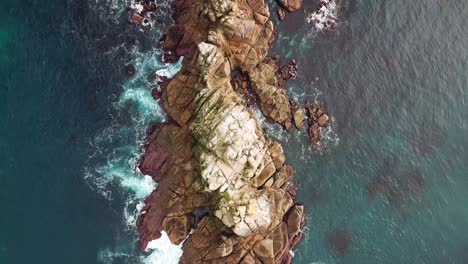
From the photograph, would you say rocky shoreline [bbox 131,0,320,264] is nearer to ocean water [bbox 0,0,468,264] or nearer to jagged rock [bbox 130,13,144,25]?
ocean water [bbox 0,0,468,264]


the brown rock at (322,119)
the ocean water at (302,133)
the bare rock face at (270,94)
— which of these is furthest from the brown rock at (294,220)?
the brown rock at (322,119)

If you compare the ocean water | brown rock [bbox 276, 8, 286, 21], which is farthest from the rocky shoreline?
the ocean water

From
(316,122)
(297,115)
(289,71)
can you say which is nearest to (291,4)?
(289,71)

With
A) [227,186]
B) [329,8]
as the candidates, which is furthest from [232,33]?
[227,186]

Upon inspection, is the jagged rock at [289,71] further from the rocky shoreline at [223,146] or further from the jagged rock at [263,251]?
the jagged rock at [263,251]

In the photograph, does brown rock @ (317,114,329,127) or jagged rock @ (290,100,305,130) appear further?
brown rock @ (317,114,329,127)

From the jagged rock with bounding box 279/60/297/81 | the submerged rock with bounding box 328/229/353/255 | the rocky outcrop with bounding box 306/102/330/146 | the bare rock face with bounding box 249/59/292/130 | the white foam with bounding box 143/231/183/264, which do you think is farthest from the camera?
the jagged rock with bounding box 279/60/297/81
